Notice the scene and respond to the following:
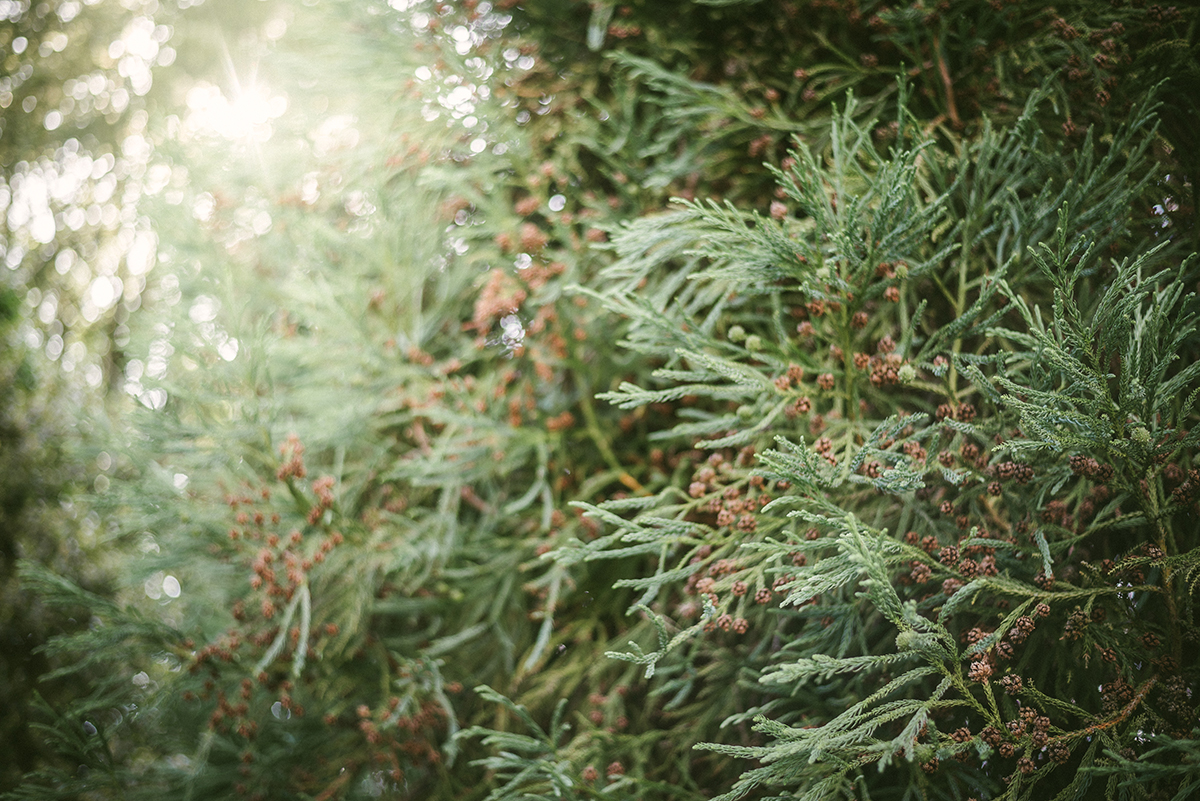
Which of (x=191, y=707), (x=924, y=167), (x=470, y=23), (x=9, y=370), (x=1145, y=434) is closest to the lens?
(x=1145, y=434)

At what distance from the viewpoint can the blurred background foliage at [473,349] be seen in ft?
5.50

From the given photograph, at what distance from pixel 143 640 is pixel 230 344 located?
39.1 inches

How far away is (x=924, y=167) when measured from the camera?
172cm

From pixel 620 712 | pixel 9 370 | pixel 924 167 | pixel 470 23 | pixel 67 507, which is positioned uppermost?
pixel 470 23

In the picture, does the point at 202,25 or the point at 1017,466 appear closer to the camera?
the point at 1017,466

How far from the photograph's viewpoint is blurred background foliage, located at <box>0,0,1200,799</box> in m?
1.68

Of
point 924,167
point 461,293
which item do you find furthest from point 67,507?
point 924,167

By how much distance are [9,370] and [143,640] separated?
464 cm

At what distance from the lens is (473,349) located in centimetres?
228

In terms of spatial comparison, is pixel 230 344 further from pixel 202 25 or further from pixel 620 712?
pixel 202 25

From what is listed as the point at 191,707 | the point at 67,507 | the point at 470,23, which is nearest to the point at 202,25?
the point at 67,507

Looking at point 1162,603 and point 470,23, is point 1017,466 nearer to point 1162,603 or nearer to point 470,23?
point 1162,603

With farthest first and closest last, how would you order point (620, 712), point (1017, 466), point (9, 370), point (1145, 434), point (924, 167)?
point (9, 370), point (620, 712), point (924, 167), point (1017, 466), point (1145, 434)

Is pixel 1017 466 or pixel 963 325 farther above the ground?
pixel 963 325
